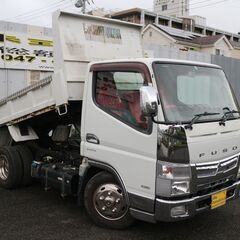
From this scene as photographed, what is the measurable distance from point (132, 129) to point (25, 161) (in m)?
2.76

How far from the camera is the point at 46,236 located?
5.10m

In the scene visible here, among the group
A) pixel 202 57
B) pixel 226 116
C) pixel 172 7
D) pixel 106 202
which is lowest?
pixel 106 202

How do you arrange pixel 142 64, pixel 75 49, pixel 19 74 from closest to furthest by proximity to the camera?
pixel 142 64 → pixel 75 49 → pixel 19 74

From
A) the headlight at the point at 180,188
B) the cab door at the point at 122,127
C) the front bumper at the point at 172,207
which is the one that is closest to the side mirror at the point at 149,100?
the cab door at the point at 122,127

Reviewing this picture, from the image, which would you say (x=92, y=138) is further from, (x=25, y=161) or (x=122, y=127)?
(x=25, y=161)

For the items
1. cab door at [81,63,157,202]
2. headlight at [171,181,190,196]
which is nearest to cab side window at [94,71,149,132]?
cab door at [81,63,157,202]

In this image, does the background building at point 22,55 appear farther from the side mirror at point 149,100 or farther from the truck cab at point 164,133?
the side mirror at point 149,100

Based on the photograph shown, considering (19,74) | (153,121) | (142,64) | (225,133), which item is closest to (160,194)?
(153,121)

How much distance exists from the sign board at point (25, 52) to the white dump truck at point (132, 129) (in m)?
5.10

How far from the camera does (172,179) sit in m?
4.55

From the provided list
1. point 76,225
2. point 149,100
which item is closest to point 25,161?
point 76,225

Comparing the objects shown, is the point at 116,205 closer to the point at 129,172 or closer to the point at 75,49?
the point at 129,172

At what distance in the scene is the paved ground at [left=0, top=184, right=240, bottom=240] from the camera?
203 inches

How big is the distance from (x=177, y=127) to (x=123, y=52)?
8.21ft
